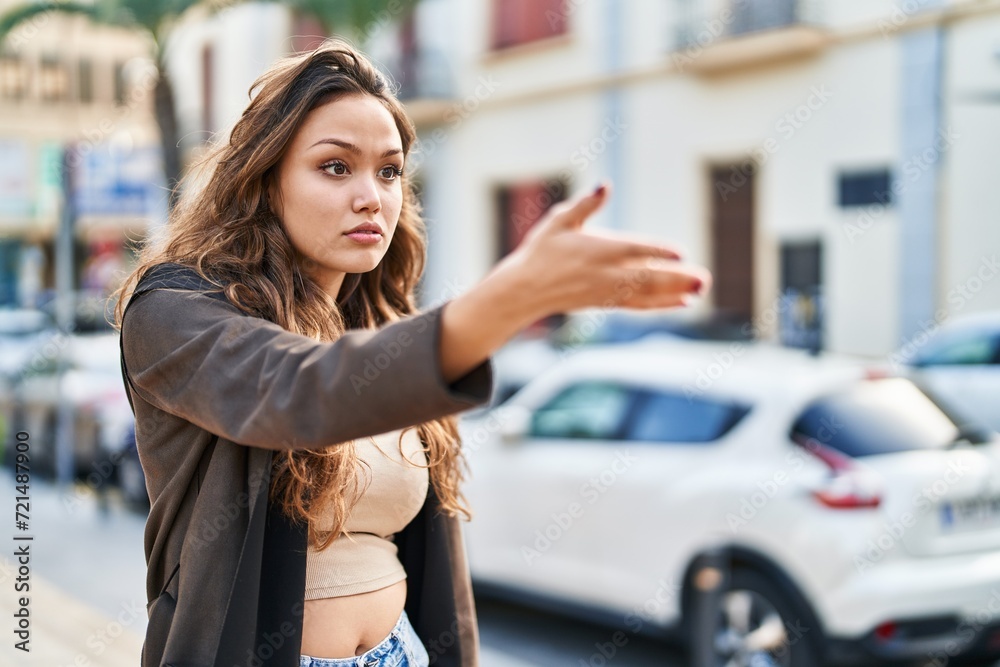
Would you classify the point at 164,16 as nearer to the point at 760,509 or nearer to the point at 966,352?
the point at 966,352

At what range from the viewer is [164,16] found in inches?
421

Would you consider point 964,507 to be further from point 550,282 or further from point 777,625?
point 550,282

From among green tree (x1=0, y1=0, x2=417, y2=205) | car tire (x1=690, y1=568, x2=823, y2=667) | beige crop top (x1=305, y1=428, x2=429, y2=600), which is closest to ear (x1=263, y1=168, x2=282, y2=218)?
beige crop top (x1=305, y1=428, x2=429, y2=600)

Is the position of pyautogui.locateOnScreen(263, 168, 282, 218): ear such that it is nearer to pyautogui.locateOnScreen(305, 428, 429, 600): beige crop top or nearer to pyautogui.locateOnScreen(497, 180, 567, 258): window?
pyautogui.locateOnScreen(305, 428, 429, 600): beige crop top

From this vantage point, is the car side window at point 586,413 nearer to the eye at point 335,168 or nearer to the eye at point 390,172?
the eye at point 390,172

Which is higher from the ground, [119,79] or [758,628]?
[119,79]

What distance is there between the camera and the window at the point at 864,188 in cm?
1303

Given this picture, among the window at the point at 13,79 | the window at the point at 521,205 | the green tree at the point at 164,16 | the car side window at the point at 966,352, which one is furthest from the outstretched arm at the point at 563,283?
the window at the point at 13,79

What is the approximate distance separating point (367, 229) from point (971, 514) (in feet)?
12.1

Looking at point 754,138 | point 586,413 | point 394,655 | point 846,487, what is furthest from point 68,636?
point 754,138

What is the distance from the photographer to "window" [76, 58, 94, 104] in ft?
118

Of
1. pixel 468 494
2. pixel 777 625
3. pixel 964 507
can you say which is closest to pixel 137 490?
pixel 468 494

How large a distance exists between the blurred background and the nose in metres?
0.56

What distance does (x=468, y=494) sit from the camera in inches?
233
